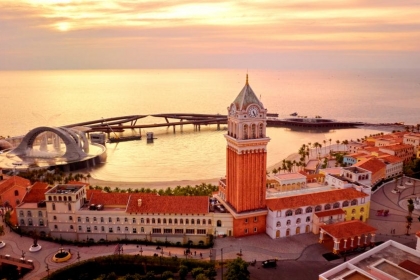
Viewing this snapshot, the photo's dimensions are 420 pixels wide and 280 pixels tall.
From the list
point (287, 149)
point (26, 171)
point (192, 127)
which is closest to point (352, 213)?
point (287, 149)

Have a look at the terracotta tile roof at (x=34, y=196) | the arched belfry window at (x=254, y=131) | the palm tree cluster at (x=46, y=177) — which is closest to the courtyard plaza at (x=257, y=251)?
the terracotta tile roof at (x=34, y=196)

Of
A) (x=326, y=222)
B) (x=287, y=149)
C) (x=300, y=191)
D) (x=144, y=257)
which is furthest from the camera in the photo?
(x=287, y=149)

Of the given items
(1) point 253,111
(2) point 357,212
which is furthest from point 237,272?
(2) point 357,212

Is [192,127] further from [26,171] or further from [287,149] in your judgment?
[26,171]

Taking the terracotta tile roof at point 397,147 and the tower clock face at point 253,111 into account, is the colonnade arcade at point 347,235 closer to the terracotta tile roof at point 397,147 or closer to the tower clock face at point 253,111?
the tower clock face at point 253,111

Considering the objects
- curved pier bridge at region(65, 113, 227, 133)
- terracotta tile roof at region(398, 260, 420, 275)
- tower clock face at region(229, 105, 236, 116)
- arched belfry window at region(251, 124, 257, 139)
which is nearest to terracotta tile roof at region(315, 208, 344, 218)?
arched belfry window at region(251, 124, 257, 139)
